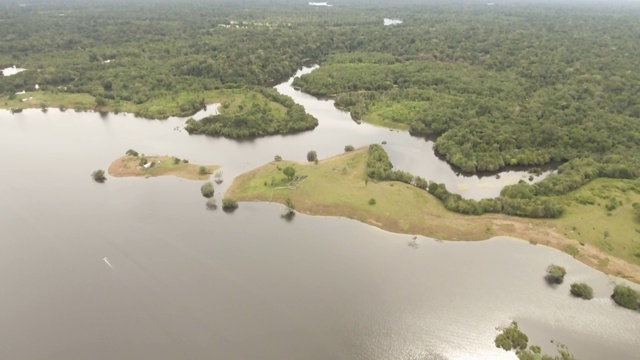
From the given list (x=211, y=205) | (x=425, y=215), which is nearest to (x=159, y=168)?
(x=211, y=205)

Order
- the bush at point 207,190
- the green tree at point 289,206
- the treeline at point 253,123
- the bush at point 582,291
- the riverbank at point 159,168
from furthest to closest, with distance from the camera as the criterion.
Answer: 1. the treeline at point 253,123
2. the riverbank at point 159,168
3. the bush at point 207,190
4. the green tree at point 289,206
5. the bush at point 582,291

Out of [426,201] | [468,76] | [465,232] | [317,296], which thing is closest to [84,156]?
[317,296]

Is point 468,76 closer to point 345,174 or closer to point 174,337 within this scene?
point 345,174

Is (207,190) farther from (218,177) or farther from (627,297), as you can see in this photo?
(627,297)

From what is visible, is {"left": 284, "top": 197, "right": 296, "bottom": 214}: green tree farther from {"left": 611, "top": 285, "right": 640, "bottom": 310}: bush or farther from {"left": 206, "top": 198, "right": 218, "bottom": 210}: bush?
{"left": 611, "top": 285, "right": 640, "bottom": 310}: bush

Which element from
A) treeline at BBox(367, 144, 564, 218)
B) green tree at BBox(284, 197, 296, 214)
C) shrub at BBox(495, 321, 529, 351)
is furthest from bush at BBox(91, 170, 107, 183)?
shrub at BBox(495, 321, 529, 351)

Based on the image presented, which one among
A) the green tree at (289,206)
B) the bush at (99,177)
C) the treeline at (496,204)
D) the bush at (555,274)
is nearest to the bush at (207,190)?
the green tree at (289,206)

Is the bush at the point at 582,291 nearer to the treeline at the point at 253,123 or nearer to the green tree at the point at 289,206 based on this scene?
the green tree at the point at 289,206
